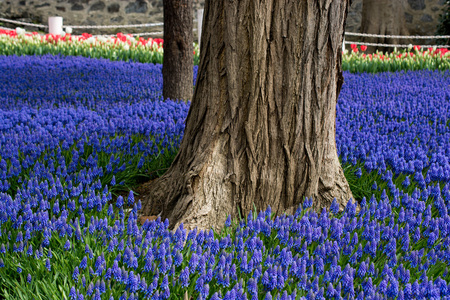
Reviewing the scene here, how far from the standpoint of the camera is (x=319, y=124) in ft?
10.7

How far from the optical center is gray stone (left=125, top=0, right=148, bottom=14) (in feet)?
50.6

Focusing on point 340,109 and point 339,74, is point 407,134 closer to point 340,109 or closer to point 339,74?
point 340,109

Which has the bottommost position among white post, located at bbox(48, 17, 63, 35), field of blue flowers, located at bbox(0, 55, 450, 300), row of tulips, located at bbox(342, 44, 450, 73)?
field of blue flowers, located at bbox(0, 55, 450, 300)

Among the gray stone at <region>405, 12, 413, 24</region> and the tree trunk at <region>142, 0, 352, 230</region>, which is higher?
the gray stone at <region>405, 12, 413, 24</region>

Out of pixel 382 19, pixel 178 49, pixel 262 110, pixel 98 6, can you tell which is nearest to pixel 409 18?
pixel 382 19

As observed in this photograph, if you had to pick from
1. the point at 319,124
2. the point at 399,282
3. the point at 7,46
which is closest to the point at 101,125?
the point at 319,124

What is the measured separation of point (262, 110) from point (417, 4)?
14396 mm

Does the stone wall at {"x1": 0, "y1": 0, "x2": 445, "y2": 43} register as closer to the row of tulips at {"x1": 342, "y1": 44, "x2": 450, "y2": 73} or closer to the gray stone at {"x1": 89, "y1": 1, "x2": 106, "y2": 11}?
the gray stone at {"x1": 89, "y1": 1, "x2": 106, "y2": 11}

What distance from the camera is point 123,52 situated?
1084cm

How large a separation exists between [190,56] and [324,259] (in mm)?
4343

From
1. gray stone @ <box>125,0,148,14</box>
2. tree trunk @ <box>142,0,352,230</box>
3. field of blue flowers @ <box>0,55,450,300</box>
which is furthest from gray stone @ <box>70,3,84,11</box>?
tree trunk @ <box>142,0,352,230</box>

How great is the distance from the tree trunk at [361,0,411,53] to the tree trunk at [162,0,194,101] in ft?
28.7

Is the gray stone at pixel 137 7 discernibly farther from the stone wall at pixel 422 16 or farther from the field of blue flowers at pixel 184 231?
the field of blue flowers at pixel 184 231

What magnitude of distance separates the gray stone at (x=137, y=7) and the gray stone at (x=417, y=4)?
27.6ft
